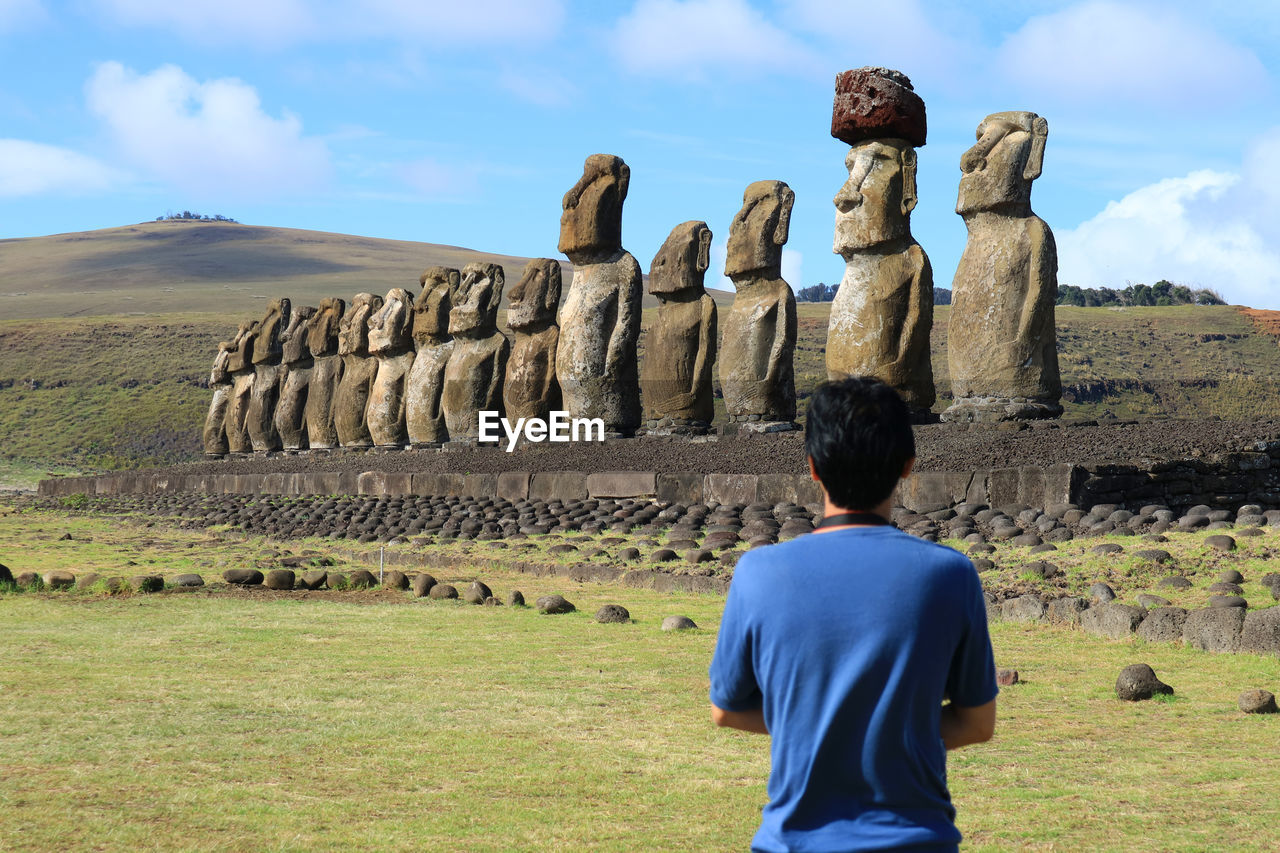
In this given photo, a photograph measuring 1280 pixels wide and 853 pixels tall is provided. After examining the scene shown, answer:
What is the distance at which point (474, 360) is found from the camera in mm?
21125

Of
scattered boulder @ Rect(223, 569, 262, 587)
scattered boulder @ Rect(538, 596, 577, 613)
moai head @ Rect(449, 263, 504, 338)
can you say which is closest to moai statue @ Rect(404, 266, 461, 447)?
moai head @ Rect(449, 263, 504, 338)

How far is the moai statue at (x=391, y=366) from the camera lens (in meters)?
23.4

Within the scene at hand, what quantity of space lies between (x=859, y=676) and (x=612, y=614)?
6097 mm

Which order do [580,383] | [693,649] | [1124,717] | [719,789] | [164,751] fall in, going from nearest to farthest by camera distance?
1. [719,789]
2. [164,751]
3. [1124,717]
4. [693,649]
5. [580,383]

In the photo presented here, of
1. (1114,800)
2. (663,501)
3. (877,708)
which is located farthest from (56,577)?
(877,708)

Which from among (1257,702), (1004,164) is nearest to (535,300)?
(1004,164)

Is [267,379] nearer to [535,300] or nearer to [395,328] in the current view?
[395,328]

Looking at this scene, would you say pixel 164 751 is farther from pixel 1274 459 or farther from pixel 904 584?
pixel 1274 459

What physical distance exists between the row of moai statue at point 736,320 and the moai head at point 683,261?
3 cm

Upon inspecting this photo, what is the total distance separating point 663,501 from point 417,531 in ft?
9.40

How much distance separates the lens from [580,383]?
18344 millimetres

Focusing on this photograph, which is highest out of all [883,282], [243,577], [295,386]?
[883,282]

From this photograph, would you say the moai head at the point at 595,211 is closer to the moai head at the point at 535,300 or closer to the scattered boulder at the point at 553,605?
the moai head at the point at 535,300

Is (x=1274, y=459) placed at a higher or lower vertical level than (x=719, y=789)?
higher
